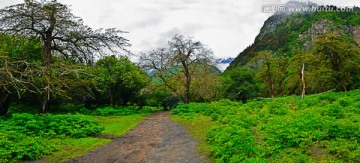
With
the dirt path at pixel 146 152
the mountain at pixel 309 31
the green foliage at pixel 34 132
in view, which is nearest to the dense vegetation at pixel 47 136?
the green foliage at pixel 34 132

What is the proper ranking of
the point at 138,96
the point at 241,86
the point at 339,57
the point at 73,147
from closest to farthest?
the point at 73,147 → the point at 339,57 → the point at 241,86 → the point at 138,96

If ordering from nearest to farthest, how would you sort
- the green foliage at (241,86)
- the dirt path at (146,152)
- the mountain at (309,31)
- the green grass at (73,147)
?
the dirt path at (146,152) < the green grass at (73,147) < the green foliage at (241,86) < the mountain at (309,31)

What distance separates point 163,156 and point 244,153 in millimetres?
3637

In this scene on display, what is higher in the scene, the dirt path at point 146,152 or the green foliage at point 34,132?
the green foliage at point 34,132

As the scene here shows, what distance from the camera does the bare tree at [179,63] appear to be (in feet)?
129

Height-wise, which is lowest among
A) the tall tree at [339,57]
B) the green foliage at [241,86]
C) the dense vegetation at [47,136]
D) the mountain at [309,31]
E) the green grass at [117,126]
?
the green grass at [117,126]

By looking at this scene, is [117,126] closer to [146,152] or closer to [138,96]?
[146,152]

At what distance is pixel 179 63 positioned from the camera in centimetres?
4038

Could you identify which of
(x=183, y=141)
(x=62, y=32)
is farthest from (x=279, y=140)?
(x=62, y=32)

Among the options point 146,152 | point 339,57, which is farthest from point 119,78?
point 146,152

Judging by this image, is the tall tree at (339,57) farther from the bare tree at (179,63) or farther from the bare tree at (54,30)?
the bare tree at (54,30)

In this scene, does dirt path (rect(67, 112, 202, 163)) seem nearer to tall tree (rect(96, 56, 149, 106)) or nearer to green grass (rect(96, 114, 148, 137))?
green grass (rect(96, 114, 148, 137))

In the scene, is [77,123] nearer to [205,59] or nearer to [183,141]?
[183,141]

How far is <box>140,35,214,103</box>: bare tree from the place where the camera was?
39188 millimetres
